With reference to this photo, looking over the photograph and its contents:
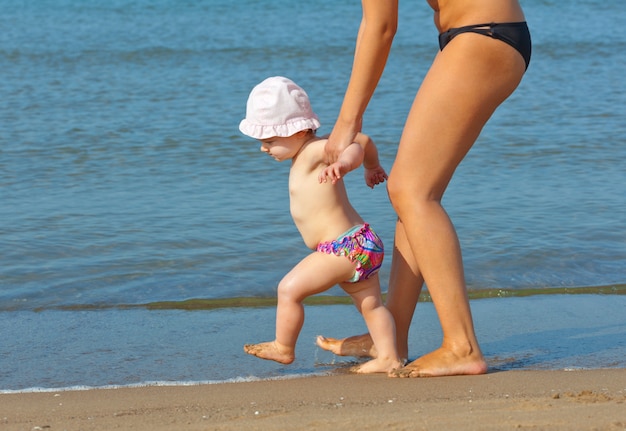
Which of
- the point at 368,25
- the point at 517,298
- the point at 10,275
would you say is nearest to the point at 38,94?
the point at 10,275

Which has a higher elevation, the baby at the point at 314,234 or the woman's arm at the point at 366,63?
the woman's arm at the point at 366,63

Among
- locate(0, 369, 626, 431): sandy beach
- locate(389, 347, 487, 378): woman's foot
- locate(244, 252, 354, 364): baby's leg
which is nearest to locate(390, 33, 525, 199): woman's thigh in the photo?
locate(244, 252, 354, 364): baby's leg

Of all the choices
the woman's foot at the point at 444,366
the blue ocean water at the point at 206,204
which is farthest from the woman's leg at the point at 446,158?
the blue ocean water at the point at 206,204

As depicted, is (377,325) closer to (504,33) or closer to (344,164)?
(344,164)

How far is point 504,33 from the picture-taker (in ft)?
11.3

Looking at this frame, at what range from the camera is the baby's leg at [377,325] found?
3729 millimetres

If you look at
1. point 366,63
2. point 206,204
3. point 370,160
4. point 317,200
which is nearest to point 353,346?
point 317,200

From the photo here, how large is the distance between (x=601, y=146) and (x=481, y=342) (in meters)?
4.51

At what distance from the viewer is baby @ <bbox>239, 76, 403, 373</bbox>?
369cm

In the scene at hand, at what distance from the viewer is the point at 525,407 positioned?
118 inches

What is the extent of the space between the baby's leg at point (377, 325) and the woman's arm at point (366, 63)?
492 mm

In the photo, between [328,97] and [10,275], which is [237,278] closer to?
[10,275]

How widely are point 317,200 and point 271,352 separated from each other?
0.57 metres

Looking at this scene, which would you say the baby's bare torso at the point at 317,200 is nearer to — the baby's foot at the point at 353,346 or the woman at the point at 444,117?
the woman at the point at 444,117
